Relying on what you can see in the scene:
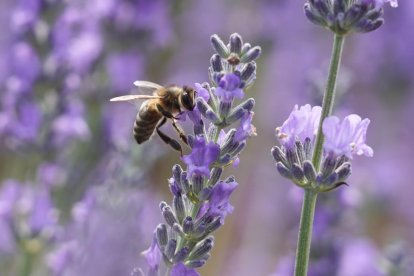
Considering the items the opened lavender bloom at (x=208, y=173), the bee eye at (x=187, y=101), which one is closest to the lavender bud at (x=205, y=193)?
the opened lavender bloom at (x=208, y=173)

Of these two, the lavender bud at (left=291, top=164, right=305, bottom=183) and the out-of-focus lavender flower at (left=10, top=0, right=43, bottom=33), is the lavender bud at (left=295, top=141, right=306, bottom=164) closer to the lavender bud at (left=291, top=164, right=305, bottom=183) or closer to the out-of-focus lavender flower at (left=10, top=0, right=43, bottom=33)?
the lavender bud at (left=291, top=164, right=305, bottom=183)

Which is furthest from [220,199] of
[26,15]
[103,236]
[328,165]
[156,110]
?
[26,15]

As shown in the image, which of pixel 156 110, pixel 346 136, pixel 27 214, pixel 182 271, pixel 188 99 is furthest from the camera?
pixel 27 214

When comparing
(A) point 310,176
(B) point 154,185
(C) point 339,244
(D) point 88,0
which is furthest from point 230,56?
(B) point 154,185

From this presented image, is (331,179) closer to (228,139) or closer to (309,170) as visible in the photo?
(309,170)

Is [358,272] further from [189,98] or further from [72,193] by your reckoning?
[189,98]

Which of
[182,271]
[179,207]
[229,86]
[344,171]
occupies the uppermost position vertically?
[229,86]

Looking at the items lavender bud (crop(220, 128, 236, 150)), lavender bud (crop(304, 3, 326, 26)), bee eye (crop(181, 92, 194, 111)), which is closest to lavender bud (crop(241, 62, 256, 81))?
lavender bud (crop(220, 128, 236, 150))

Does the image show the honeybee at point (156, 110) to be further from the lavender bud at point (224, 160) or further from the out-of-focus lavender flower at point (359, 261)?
the out-of-focus lavender flower at point (359, 261)
